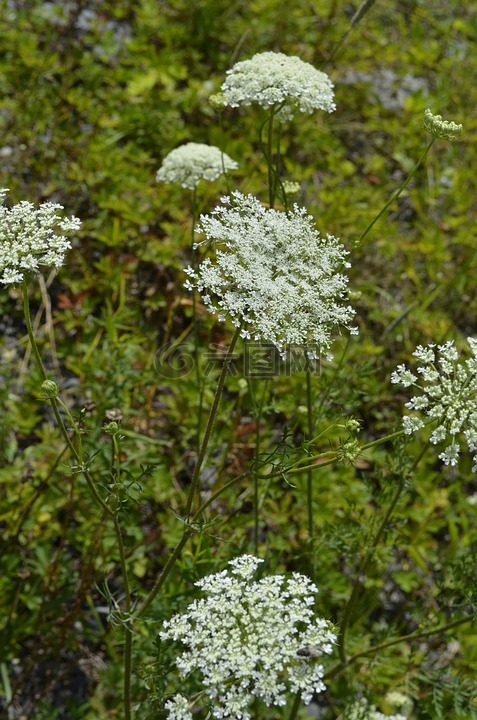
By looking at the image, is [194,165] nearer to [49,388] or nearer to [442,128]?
[442,128]

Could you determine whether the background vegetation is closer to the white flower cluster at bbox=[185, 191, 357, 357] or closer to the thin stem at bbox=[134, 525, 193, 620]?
the thin stem at bbox=[134, 525, 193, 620]

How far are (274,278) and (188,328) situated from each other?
2.38 m

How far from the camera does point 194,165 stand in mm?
3584

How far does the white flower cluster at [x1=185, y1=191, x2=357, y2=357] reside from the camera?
249 centimetres

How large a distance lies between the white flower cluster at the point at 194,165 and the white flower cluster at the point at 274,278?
36.2 inches

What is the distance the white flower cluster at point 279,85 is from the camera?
298cm

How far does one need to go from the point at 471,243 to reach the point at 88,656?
4.75 m

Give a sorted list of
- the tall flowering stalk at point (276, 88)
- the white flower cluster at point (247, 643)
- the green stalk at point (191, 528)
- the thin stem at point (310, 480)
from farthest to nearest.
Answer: the thin stem at point (310, 480) < the tall flowering stalk at point (276, 88) < the green stalk at point (191, 528) < the white flower cluster at point (247, 643)

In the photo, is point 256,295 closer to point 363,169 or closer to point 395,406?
point 395,406

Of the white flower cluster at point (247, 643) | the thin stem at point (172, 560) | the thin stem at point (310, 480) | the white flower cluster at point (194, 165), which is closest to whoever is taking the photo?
the white flower cluster at point (247, 643)

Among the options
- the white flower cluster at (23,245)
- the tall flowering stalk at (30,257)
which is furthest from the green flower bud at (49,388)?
the white flower cluster at (23,245)

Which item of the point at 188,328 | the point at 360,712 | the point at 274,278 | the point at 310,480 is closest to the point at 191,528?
the point at 310,480

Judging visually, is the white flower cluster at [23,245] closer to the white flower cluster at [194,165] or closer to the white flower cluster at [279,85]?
the white flower cluster at [279,85]

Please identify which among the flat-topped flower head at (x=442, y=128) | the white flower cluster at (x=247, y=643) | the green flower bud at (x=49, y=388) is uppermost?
the flat-topped flower head at (x=442, y=128)
